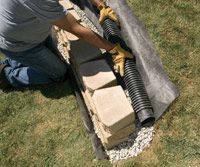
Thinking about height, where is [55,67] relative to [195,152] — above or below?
above

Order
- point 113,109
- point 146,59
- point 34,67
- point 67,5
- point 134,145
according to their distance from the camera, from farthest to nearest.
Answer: point 67,5 < point 34,67 < point 146,59 < point 134,145 < point 113,109

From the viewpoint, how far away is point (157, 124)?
5473mm

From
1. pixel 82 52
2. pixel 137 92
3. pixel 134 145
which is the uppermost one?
pixel 82 52

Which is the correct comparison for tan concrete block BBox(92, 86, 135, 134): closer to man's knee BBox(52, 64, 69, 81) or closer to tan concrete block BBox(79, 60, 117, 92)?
tan concrete block BBox(79, 60, 117, 92)

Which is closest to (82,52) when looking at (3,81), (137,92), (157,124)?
(137,92)

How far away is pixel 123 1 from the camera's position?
7004 millimetres

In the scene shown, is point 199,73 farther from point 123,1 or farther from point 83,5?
point 83,5

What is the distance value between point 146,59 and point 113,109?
115 centimetres

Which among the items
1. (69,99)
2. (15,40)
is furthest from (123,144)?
(15,40)

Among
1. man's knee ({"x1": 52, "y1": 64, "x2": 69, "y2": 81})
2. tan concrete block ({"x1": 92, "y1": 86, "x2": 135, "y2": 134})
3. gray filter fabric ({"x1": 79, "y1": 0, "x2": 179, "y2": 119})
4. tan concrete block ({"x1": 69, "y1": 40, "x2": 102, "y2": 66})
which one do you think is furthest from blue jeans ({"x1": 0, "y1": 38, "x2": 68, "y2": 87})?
gray filter fabric ({"x1": 79, "y1": 0, "x2": 179, "y2": 119})

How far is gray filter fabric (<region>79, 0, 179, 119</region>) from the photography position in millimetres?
5609

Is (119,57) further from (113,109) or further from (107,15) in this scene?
(107,15)

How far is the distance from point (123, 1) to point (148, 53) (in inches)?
53.5

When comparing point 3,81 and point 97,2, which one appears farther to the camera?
point 97,2
